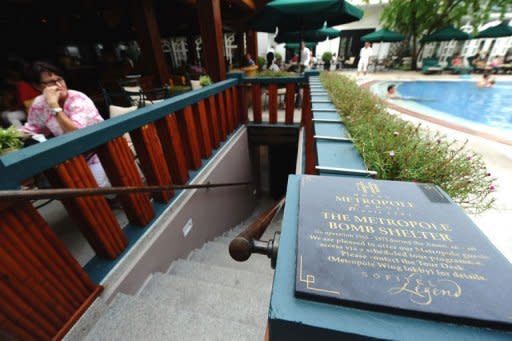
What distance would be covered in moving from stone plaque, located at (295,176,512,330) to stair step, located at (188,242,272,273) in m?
2.25

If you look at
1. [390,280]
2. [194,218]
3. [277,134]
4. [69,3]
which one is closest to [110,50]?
[69,3]

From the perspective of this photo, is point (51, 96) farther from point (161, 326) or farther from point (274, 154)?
point (274, 154)

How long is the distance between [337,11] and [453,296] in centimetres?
505

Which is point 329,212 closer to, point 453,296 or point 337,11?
point 453,296

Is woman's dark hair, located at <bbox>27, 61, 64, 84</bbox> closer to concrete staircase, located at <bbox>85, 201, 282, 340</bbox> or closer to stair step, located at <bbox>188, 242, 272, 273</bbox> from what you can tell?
concrete staircase, located at <bbox>85, 201, 282, 340</bbox>

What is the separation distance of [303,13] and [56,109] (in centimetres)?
432

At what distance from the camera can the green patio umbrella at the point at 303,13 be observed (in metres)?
4.05

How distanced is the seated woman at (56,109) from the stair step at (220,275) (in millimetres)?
1098

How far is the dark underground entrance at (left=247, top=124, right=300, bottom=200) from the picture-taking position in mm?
4746

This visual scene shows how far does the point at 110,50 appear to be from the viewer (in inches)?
517

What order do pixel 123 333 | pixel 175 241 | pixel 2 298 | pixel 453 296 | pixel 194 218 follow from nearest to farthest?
1. pixel 453 296
2. pixel 2 298
3. pixel 123 333
4. pixel 175 241
5. pixel 194 218

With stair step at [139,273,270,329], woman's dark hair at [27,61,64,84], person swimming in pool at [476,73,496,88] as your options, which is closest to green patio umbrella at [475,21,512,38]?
person swimming in pool at [476,73,496,88]

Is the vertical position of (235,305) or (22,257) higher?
(22,257)

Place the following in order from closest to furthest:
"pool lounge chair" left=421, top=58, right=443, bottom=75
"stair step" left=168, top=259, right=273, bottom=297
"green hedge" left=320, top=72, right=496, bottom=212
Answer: "green hedge" left=320, top=72, right=496, bottom=212 < "stair step" left=168, top=259, right=273, bottom=297 < "pool lounge chair" left=421, top=58, right=443, bottom=75
